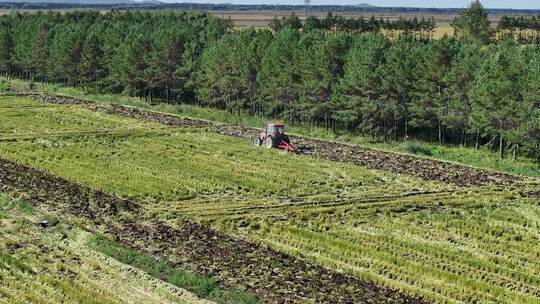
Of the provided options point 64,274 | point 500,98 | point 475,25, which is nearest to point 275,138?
point 500,98

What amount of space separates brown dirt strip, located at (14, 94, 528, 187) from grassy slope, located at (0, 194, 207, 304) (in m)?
19.9

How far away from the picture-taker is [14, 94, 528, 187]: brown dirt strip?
126 feet

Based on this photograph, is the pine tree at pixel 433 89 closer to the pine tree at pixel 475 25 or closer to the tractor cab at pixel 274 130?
the tractor cab at pixel 274 130

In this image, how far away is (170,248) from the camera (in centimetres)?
2481

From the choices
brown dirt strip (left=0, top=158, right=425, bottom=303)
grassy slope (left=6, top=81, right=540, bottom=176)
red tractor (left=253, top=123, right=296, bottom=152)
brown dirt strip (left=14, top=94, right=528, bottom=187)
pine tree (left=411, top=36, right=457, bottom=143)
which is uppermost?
pine tree (left=411, top=36, right=457, bottom=143)

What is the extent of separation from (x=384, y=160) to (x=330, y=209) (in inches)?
528

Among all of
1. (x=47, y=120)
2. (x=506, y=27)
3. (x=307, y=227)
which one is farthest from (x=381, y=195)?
(x=506, y=27)

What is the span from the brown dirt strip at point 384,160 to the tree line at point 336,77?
5.35m

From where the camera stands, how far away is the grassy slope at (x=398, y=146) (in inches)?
1724

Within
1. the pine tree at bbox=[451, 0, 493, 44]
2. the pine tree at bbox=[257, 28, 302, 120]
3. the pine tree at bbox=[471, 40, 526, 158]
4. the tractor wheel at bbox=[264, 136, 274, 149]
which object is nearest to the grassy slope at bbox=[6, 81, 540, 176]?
the pine tree at bbox=[471, 40, 526, 158]

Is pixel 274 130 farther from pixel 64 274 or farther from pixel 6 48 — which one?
pixel 6 48

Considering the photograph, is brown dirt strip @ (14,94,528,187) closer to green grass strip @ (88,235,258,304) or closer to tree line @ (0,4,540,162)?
tree line @ (0,4,540,162)

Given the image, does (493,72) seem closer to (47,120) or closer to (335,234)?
(335,234)

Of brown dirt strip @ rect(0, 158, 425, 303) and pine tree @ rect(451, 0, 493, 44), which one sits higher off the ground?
pine tree @ rect(451, 0, 493, 44)
